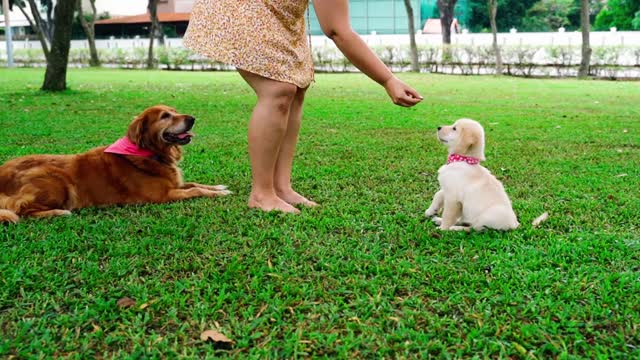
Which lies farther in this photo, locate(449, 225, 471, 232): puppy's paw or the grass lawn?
locate(449, 225, 471, 232): puppy's paw

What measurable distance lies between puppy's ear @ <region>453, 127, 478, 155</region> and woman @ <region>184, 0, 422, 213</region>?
0.44 m

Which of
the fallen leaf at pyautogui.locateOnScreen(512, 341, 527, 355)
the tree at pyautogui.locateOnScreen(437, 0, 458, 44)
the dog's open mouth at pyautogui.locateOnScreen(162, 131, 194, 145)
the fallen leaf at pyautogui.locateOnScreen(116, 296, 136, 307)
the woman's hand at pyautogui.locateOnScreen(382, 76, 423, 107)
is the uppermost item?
the tree at pyautogui.locateOnScreen(437, 0, 458, 44)

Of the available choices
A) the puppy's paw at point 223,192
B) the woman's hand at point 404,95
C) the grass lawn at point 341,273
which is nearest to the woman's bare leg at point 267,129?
the grass lawn at point 341,273

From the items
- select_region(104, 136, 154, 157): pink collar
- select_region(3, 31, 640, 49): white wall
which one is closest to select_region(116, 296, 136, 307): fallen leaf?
select_region(104, 136, 154, 157): pink collar

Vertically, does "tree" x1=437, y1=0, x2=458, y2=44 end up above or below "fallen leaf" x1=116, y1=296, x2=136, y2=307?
above

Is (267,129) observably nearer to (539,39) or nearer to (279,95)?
(279,95)

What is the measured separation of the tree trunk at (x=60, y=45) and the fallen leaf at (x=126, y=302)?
1159cm

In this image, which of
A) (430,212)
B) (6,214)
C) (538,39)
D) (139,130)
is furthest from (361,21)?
(6,214)

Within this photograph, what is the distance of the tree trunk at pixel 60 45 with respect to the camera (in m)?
13.0

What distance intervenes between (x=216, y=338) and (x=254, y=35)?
2004 millimetres

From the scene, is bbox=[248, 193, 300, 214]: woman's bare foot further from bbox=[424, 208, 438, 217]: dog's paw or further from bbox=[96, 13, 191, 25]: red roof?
bbox=[96, 13, 191, 25]: red roof

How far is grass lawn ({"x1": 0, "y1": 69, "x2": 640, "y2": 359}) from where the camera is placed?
2.31 metres

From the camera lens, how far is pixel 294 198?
167 inches

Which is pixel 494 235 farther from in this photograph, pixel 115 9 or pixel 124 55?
pixel 115 9
